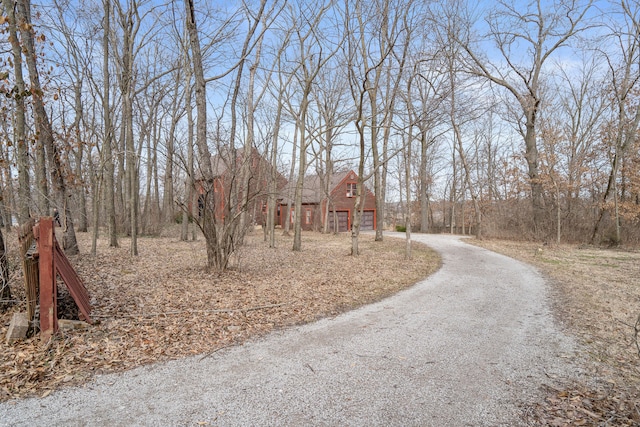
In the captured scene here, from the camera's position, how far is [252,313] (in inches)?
206

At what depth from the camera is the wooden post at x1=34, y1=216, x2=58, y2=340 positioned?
3.71 metres

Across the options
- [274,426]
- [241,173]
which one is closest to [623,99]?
[241,173]

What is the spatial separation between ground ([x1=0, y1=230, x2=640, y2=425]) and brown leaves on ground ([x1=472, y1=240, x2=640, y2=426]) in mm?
12

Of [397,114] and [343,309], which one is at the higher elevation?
[397,114]

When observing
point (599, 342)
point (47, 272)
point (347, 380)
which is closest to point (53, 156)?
point (47, 272)

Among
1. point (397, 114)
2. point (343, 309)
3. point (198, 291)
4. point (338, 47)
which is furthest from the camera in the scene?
point (397, 114)

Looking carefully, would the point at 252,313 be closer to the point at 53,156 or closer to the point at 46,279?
the point at 46,279

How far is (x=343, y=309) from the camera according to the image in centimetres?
563

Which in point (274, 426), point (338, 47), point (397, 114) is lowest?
point (274, 426)

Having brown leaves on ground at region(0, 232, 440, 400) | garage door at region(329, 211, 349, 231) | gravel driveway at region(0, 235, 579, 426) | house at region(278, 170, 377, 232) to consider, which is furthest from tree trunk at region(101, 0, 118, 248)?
garage door at region(329, 211, 349, 231)

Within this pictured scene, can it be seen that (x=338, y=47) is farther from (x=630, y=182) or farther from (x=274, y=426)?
(x=630, y=182)

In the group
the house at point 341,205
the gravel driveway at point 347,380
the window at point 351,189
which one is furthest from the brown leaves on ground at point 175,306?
the window at point 351,189

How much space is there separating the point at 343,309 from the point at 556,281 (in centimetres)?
571

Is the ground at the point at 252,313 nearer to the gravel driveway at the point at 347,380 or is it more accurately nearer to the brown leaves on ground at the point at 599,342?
the brown leaves on ground at the point at 599,342
